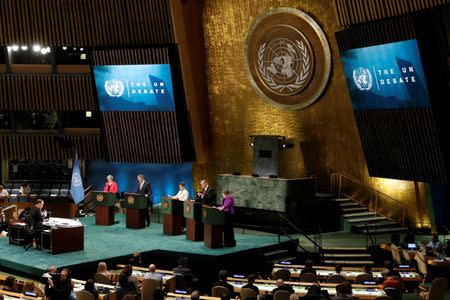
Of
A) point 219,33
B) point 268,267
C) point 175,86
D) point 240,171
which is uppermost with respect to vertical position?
point 219,33

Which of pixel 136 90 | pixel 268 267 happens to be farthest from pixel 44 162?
pixel 268 267

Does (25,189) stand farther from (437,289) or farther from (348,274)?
(437,289)

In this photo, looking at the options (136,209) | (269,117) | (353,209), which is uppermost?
(269,117)

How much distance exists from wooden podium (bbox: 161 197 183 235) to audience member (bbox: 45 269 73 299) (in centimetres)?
628

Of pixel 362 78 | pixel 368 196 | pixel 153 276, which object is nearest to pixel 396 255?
pixel 368 196

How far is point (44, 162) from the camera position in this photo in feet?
77.0

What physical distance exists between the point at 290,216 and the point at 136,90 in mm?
5634

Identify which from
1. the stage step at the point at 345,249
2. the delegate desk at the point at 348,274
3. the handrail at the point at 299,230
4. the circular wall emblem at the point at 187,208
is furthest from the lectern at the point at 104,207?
the delegate desk at the point at 348,274

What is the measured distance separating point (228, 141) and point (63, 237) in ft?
22.8

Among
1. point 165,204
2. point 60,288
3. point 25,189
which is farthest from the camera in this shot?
point 25,189

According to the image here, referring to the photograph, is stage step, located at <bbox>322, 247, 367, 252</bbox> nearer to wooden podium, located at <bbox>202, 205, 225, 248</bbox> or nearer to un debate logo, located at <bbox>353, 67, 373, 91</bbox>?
wooden podium, located at <bbox>202, 205, 225, 248</bbox>

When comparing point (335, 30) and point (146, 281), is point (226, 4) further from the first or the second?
point (146, 281)

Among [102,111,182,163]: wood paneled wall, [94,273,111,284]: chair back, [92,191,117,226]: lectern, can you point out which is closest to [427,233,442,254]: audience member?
[94,273,111,284]: chair back

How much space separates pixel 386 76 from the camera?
53.7ft
